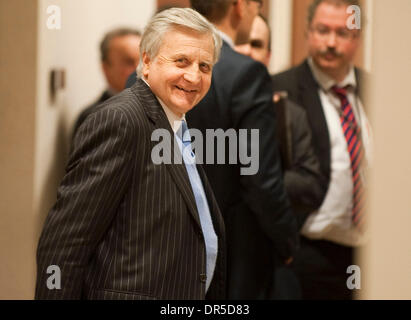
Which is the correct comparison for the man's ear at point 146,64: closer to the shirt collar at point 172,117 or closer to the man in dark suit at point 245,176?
the shirt collar at point 172,117

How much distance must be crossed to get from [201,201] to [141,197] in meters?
0.18

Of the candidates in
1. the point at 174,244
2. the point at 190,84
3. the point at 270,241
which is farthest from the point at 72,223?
the point at 270,241

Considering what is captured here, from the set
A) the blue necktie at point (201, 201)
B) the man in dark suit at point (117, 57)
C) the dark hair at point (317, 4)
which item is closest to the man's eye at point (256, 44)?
the dark hair at point (317, 4)

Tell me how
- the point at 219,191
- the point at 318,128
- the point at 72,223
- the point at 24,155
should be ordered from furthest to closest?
the point at 318,128, the point at 24,155, the point at 219,191, the point at 72,223

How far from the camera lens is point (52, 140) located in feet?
7.39

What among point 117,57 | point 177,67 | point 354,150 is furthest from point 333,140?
point 117,57

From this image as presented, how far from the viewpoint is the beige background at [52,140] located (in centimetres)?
200

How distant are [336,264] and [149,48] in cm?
111

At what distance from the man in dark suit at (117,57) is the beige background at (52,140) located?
0.54 m

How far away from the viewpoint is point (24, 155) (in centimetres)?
213

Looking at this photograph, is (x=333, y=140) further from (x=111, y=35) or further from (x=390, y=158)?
(x=111, y=35)

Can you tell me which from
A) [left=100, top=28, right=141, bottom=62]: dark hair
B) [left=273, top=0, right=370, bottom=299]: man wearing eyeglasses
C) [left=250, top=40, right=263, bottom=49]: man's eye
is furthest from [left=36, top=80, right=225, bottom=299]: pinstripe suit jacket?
[left=100, top=28, right=141, bottom=62]: dark hair

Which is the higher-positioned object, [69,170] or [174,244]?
[69,170]
